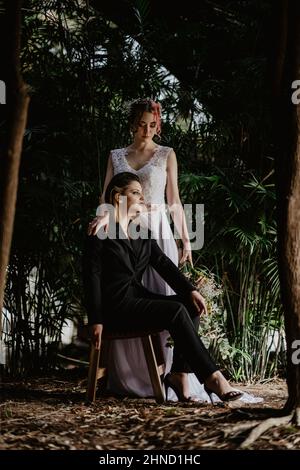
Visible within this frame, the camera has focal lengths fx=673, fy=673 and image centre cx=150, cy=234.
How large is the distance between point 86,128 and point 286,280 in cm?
268

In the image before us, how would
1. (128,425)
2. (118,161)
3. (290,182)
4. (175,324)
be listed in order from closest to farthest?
1. (290,182)
2. (128,425)
3. (175,324)
4. (118,161)

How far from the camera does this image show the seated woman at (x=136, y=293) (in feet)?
13.4

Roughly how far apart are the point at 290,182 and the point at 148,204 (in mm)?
1573

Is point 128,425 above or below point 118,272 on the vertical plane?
below

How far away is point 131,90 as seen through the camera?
223 inches

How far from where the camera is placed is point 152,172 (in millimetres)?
4875

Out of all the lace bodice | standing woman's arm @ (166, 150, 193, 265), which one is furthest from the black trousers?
the lace bodice

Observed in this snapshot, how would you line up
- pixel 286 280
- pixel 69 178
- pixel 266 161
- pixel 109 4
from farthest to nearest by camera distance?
1. pixel 109 4
2. pixel 266 161
3. pixel 69 178
4. pixel 286 280

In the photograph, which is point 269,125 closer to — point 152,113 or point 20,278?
point 152,113

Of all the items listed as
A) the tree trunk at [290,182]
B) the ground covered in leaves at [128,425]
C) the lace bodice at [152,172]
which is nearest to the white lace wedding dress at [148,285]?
the lace bodice at [152,172]

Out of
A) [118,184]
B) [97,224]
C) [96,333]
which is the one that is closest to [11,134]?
[97,224]

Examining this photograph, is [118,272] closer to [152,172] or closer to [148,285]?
[148,285]

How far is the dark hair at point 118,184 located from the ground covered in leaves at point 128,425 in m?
1.37
